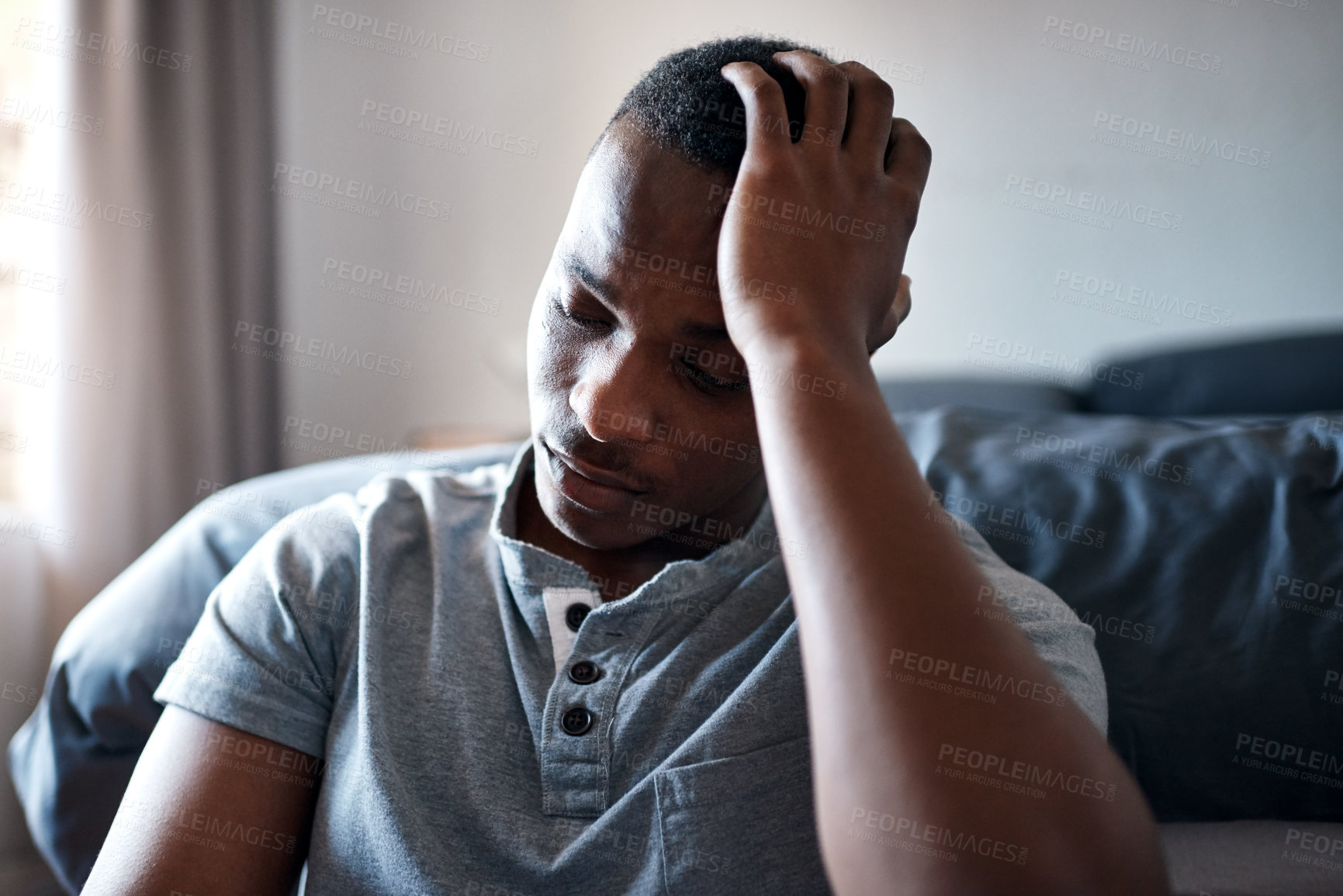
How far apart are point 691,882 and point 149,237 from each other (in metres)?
2.05

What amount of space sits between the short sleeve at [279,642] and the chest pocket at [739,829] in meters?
0.29

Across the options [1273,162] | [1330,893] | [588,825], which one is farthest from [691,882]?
[1273,162]

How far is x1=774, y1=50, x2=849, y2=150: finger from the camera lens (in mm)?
751

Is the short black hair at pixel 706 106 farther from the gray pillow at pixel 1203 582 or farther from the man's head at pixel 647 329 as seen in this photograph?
the gray pillow at pixel 1203 582

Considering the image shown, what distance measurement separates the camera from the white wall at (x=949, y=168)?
71.0 inches

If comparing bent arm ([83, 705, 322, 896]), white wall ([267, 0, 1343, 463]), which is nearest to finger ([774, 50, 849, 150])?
bent arm ([83, 705, 322, 896])

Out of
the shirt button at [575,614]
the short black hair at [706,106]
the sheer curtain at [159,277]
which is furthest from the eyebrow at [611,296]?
the sheer curtain at [159,277]

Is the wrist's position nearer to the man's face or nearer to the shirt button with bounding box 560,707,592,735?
the man's face

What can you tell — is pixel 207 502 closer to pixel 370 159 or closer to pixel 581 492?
pixel 581 492

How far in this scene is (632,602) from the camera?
80 centimetres

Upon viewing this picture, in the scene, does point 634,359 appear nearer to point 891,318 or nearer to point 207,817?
point 891,318

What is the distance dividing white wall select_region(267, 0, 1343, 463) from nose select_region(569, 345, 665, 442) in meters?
1.40

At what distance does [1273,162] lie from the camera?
5.88 ft

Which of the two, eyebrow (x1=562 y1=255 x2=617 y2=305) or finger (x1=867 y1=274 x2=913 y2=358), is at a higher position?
eyebrow (x1=562 y1=255 x2=617 y2=305)
